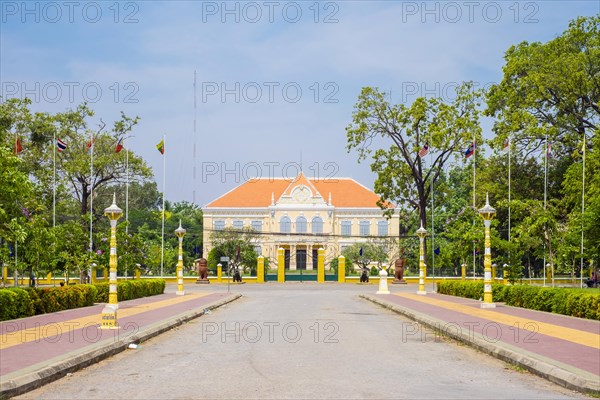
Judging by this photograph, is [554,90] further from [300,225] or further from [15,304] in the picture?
[300,225]

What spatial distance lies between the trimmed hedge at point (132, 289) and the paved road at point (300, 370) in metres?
10.1

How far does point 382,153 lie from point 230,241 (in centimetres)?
2029

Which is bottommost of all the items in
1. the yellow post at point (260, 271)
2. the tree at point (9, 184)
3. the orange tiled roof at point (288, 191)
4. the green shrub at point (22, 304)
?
the yellow post at point (260, 271)

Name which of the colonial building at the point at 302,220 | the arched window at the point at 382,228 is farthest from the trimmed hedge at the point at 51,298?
the arched window at the point at 382,228

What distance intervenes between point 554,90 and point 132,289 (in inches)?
1176

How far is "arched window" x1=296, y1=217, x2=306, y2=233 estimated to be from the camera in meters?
94.1

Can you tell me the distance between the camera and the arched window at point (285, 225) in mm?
94125

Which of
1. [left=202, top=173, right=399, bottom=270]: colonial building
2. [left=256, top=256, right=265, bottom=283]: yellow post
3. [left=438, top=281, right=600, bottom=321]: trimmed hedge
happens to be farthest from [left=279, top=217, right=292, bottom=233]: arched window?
[left=438, top=281, right=600, bottom=321]: trimmed hedge

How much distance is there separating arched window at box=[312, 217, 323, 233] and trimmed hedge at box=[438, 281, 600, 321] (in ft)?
208

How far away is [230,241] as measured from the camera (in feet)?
229

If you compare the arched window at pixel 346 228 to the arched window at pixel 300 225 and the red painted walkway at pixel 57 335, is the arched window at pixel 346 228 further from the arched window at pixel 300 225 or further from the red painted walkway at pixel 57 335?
the red painted walkway at pixel 57 335

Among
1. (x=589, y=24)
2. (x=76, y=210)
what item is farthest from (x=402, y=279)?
(x=76, y=210)

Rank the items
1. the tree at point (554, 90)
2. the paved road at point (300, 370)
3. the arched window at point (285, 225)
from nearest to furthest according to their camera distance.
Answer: the paved road at point (300, 370), the tree at point (554, 90), the arched window at point (285, 225)

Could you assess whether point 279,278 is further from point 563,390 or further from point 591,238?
point 563,390
